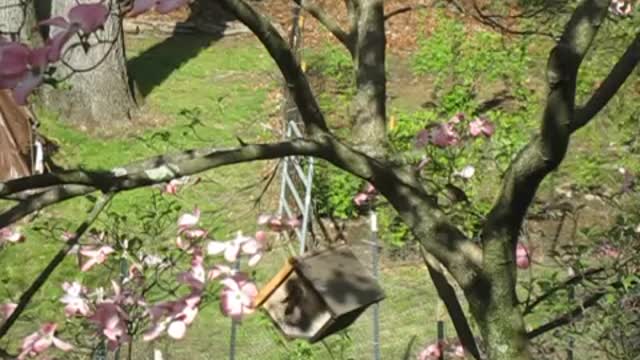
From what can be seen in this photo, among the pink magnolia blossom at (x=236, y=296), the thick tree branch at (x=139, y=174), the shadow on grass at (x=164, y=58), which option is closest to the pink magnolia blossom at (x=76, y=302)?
the pink magnolia blossom at (x=236, y=296)

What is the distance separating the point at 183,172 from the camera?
209cm

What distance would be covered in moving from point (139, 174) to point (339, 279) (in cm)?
113

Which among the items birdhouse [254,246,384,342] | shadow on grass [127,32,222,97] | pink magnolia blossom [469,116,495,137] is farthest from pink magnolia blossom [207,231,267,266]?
shadow on grass [127,32,222,97]

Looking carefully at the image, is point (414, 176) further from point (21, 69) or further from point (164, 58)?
point (164, 58)

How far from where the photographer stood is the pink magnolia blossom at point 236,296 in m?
2.96

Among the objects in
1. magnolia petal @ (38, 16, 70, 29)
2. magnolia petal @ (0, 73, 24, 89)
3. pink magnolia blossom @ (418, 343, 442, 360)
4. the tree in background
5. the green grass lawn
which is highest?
magnolia petal @ (38, 16, 70, 29)

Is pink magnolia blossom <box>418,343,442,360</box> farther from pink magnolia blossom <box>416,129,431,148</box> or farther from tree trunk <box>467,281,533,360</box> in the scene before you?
tree trunk <box>467,281,533,360</box>

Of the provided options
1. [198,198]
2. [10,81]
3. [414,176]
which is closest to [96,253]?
[414,176]

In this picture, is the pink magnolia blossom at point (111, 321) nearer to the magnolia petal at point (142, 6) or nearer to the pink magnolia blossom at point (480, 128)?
the magnolia petal at point (142, 6)

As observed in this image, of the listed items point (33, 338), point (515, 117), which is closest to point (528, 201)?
point (33, 338)

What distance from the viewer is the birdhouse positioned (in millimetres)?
3039

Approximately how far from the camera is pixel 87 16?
178 centimetres

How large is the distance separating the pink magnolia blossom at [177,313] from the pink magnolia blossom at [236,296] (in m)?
0.07

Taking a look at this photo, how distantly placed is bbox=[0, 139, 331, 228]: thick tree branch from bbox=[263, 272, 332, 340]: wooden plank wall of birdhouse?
2.99 ft
